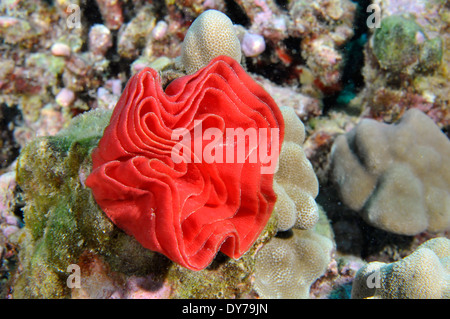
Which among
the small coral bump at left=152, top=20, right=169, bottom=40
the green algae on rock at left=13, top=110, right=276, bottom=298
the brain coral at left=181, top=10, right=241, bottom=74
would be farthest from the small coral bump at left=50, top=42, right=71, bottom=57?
the brain coral at left=181, top=10, right=241, bottom=74

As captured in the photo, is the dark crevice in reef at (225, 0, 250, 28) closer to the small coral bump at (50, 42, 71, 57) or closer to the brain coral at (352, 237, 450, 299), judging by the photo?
the small coral bump at (50, 42, 71, 57)

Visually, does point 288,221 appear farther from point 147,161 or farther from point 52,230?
point 52,230

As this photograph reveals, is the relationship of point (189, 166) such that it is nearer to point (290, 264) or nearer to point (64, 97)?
point (290, 264)

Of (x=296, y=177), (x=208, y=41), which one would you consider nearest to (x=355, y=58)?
(x=296, y=177)

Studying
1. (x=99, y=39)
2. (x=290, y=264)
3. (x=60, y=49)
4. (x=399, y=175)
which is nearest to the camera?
(x=290, y=264)
